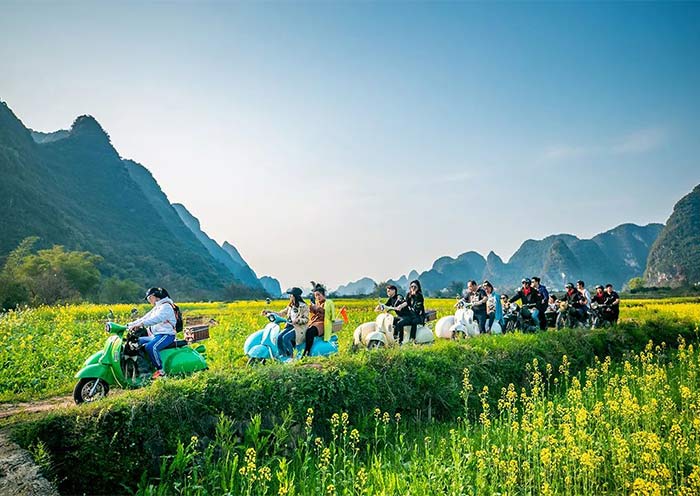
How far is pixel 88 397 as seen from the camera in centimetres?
704

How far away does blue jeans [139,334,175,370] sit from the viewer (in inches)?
302

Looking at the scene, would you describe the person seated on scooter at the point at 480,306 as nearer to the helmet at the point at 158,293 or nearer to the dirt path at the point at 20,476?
the helmet at the point at 158,293

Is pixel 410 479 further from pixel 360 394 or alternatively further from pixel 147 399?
pixel 147 399

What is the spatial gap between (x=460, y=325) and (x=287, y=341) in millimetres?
6049

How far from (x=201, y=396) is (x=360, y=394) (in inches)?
95.8

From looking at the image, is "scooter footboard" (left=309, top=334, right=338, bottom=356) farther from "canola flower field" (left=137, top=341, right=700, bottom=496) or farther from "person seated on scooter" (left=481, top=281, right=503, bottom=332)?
"person seated on scooter" (left=481, top=281, right=503, bottom=332)

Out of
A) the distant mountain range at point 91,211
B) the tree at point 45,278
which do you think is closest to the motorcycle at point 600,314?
the tree at point 45,278

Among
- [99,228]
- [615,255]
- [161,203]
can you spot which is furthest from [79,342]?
[615,255]

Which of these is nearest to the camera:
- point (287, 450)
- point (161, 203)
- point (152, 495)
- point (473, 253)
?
point (152, 495)

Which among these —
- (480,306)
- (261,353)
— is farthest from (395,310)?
(261,353)

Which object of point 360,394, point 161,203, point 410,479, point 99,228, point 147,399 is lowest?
point 410,479

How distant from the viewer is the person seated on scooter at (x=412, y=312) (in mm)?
11820

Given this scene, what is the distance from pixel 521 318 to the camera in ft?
50.5

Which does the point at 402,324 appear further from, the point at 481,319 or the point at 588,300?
the point at 588,300
